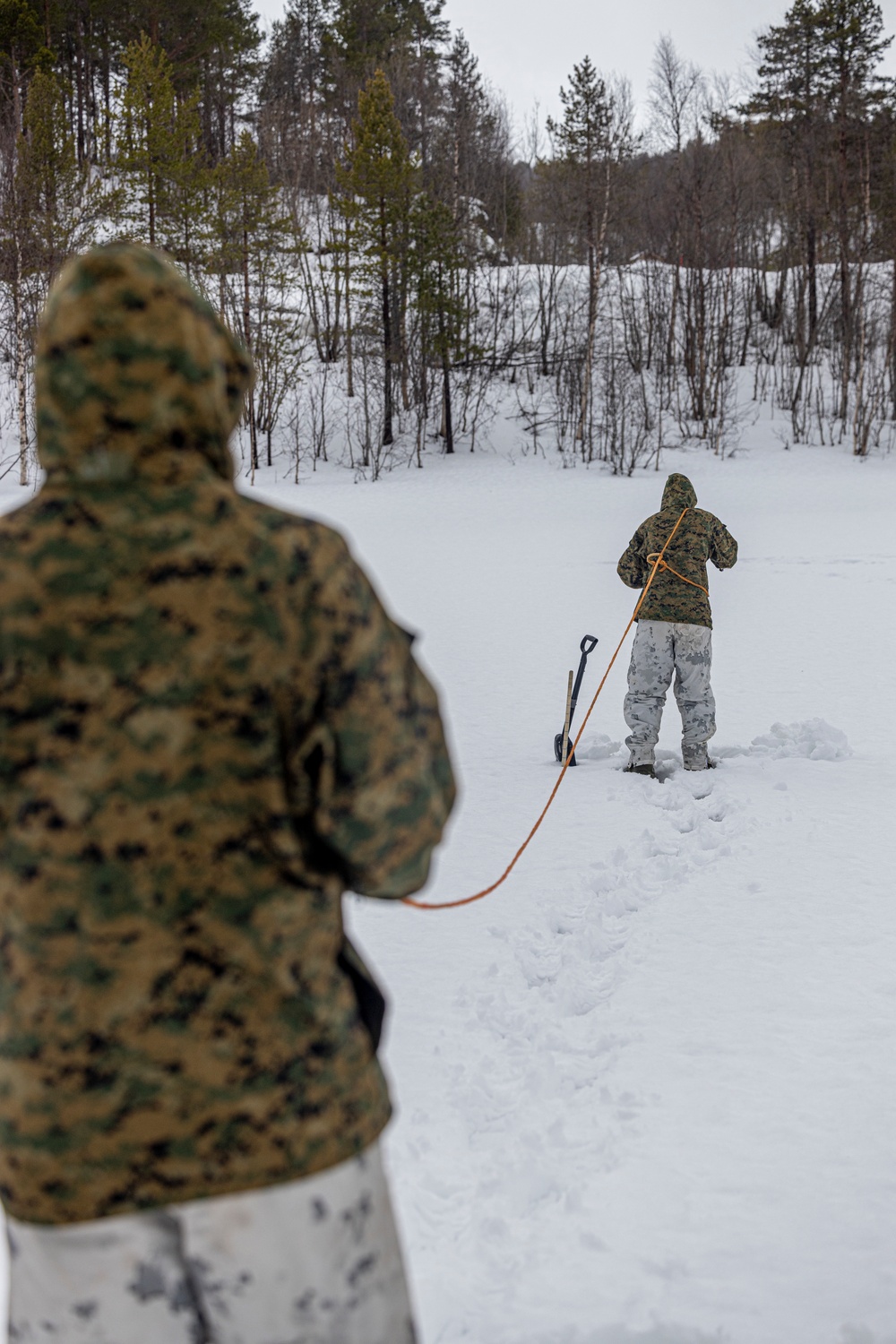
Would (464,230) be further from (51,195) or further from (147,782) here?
(147,782)

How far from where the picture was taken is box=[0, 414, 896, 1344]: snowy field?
2529 mm

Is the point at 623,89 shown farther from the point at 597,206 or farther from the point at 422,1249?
the point at 422,1249

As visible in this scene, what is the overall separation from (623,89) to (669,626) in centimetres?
2993

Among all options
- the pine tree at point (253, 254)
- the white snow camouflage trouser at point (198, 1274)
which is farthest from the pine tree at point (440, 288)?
the white snow camouflage trouser at point (198, 1274)

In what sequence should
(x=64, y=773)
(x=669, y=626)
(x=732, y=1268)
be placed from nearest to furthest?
(x=64, y=773), (x=732, y=1268), (x=669, y=626)

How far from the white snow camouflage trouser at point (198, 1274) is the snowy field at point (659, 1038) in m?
1.37

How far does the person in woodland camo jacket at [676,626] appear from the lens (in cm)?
678

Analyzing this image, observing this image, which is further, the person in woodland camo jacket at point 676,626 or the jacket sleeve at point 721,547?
the jacket sleeve at point 721,547

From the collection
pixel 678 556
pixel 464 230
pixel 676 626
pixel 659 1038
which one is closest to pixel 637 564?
pixel 678 556

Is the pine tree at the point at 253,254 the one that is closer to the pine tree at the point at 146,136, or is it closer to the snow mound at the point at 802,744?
the pine tree at the point at 146,136

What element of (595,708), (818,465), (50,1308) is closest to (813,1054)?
(50,1308)

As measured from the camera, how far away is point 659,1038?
12.0ft

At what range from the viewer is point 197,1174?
121 centimetres

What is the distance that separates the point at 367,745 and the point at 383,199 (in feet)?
95.2
